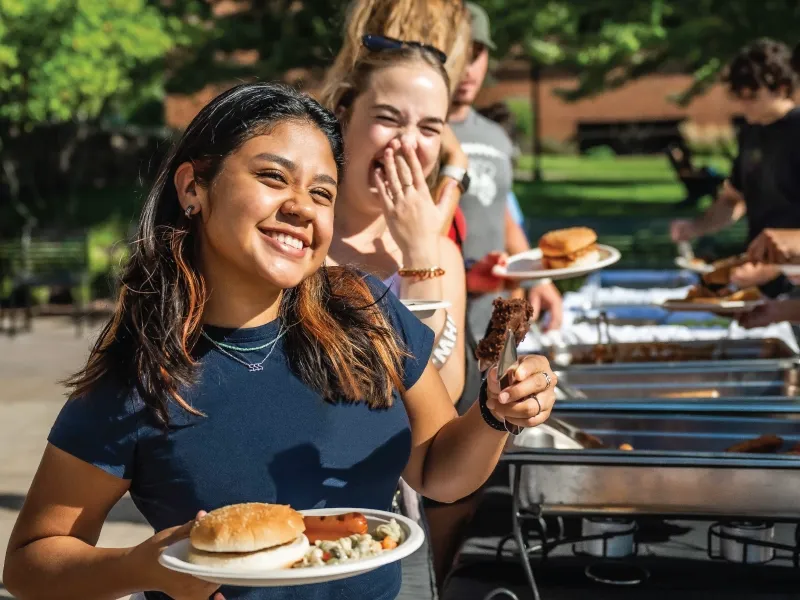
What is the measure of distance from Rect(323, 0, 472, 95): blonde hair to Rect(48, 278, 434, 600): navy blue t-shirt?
1344 mm

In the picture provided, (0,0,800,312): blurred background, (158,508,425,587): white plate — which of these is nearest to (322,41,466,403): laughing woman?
(158,508,425,587): white plate

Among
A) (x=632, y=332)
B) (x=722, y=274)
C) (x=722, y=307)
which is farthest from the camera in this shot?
(x=632, y=332)

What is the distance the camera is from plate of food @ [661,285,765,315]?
4102 millimetres

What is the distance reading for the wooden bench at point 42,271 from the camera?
1266 cm

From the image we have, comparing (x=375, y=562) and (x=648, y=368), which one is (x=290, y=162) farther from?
(x=648, y=368)

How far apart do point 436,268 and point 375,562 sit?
1.23 metres

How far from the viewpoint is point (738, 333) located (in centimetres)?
476

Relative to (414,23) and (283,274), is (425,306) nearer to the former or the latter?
(283,274)

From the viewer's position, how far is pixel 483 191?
438cm

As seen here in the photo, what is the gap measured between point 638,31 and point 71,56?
7196mm

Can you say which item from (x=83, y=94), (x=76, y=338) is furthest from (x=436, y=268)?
(x=83, y=94)

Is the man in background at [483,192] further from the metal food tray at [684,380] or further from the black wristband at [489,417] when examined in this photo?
the black wristband at [489,417]

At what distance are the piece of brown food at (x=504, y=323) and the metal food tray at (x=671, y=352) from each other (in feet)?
4.48

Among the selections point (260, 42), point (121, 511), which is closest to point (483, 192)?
point (121, 511)
